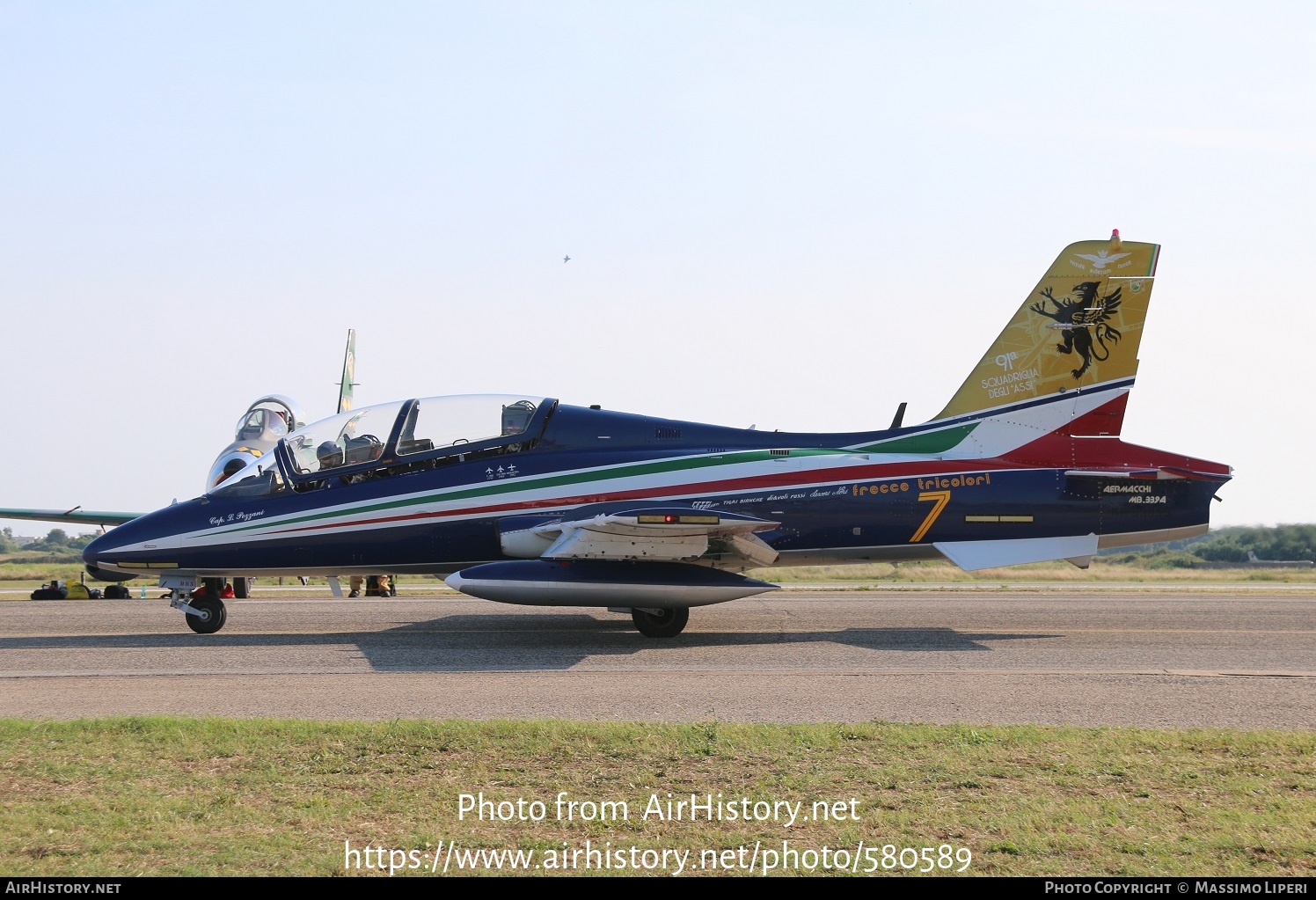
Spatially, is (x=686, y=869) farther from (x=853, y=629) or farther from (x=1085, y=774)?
(x=853, y=629)

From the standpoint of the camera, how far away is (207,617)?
1434 cm

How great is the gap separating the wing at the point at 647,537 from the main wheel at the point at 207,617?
3.88 m

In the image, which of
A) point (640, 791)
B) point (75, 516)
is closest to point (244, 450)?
point (75, 516)

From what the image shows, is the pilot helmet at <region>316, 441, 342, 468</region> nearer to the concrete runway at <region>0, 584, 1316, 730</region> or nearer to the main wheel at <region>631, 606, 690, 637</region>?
the concrete runway at <region>0, 584, 1316, 730</region>

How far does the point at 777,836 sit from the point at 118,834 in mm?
3469

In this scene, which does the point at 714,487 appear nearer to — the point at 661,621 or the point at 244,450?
the point at 661,621

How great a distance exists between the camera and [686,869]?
17.8 ft

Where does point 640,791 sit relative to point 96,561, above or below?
above

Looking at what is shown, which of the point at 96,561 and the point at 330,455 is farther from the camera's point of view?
the point at 330,455

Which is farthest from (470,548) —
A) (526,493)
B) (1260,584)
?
(1260,584)

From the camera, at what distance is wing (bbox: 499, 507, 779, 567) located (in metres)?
12.9

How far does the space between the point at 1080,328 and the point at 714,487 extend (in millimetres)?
5545

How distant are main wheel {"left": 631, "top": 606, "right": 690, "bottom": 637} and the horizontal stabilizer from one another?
354 centimetres

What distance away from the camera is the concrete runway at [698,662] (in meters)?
9.23
